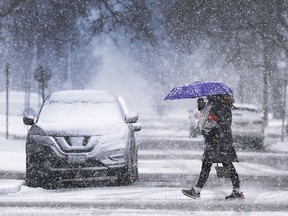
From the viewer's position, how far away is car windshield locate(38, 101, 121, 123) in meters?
14.5

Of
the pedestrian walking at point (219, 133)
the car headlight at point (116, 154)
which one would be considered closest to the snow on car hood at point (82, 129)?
the car headlight at point (116, 154)

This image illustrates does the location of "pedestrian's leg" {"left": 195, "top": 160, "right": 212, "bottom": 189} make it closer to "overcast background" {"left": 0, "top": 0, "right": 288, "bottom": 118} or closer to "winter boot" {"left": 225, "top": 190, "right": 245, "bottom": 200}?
"winter boot" {"left": 225, "top": 190, "right": 245, "bottom": 200}

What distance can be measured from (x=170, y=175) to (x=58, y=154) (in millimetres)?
3452

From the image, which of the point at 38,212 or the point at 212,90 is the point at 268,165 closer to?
the point at 212,90

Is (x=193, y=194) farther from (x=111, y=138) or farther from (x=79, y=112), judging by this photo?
(x=79, y=112)

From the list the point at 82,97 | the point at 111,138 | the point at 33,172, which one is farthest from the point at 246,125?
the point at 33,172

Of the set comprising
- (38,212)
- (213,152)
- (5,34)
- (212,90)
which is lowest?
(38,212)

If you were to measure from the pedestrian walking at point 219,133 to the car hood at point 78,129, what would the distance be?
257cm

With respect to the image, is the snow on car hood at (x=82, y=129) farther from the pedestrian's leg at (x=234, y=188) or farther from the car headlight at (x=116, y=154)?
the pedestrian's leg at (x=234, y=188)

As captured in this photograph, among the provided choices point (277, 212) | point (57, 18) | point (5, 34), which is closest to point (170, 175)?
point (277, 212)

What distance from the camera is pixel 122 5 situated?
1136 inches

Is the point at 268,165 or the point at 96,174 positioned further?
the point at 268,165

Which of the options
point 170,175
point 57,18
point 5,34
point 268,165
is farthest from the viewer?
point 5,34

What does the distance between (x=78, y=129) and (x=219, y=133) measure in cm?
308
